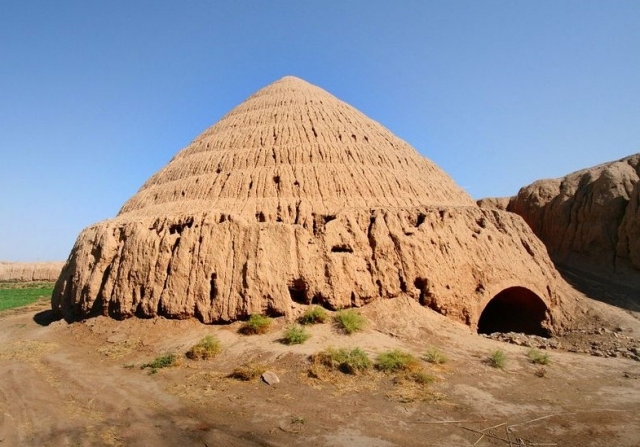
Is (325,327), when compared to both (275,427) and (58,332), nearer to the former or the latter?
(275,427)

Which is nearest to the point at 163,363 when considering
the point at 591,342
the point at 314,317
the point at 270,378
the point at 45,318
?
the point at 270,378

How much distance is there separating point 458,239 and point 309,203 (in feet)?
18.6

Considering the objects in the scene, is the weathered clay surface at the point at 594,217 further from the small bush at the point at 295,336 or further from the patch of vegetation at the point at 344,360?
the small bush at the point at 295,336

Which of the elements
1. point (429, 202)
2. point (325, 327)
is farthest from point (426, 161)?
point (325, 327)

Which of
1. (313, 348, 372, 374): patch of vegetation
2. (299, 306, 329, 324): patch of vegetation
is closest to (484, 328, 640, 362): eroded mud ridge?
(299, 306, 329, 324): patch of vegetation

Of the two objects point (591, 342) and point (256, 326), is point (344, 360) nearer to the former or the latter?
point (256, 326)

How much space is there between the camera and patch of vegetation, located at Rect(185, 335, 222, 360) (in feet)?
37.4

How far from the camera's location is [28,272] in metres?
55.9

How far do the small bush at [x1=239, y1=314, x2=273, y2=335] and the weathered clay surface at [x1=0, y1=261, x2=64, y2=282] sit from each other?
5443cm

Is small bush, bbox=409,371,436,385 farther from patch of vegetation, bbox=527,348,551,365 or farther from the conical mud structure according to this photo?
the conical mud structure

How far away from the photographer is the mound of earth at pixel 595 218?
2127cm

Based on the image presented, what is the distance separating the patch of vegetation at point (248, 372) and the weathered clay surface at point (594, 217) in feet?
65.1

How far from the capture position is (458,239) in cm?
1541

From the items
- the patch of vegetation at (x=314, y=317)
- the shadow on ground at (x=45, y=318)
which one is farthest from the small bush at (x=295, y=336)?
the shadow on ground at (x=45, y=318)
